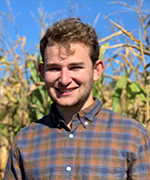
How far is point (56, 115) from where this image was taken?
119 centimetres

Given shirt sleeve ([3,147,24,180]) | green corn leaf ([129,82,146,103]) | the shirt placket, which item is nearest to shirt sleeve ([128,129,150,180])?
the shirt placket

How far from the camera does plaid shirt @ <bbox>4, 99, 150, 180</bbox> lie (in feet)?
3.47

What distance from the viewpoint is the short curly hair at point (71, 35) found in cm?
113

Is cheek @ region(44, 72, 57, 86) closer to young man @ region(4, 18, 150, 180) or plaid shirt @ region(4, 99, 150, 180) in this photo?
young man @ region(4, 18, 150, 180)

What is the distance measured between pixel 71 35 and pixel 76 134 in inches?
14.9

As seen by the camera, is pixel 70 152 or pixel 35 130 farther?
pixel 35 130

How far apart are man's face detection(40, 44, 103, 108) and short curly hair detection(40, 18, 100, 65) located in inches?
0.9

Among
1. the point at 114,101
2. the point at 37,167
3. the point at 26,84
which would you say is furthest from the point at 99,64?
the point at 26,84

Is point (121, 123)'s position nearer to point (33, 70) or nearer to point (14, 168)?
point (14, 168)

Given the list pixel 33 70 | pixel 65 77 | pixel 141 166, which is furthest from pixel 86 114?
pixel 33 70

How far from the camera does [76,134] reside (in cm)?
112

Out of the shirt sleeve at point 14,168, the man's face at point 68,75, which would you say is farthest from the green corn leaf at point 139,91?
the shirt sleeve at point 14,168

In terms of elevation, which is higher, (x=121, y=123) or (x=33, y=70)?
(x=33, y=70)

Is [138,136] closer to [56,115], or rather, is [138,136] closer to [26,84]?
[56,115]
